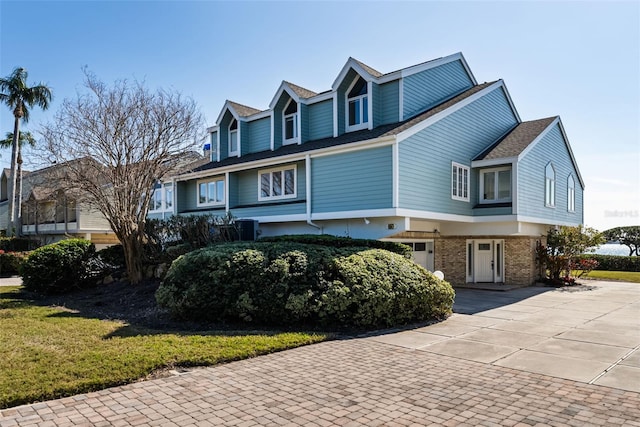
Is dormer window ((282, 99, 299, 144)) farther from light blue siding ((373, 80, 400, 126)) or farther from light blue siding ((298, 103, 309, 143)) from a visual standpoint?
light blue siding ((373, 80, 400, 126))

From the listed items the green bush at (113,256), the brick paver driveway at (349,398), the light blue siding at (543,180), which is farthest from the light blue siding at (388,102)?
the brick paver driveway at (349,398)

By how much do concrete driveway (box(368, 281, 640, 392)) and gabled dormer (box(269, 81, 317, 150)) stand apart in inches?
378

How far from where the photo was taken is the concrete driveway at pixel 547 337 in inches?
273

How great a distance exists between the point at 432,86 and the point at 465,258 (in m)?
7.72

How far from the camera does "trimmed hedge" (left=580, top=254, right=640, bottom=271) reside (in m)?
28.7

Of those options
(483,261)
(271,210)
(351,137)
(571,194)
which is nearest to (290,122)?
(271,210)

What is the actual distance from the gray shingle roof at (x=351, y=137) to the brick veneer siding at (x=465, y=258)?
607cm

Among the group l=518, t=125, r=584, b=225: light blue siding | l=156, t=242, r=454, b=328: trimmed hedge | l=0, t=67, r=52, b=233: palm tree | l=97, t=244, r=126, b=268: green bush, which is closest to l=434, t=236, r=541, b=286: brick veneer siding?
l=518, t=125, r=584, b=225: light blue siding

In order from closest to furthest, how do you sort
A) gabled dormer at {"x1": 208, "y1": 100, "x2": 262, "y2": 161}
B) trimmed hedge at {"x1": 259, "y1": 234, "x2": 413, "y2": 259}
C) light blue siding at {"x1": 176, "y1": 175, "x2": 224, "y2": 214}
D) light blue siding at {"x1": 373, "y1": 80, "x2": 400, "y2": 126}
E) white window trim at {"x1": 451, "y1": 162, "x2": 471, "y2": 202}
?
trimmed hedge at {"x1": 259, "y1": 234, "x2": 413, "y2": 259} → light blue siding at {"x1": 373, "y1": 80, "x2": 400, "y2": 126} → white window trim at {"x1": 451, "y1": 162, "x2": 471, "y2": 202} → gabled dormer at {"x1": 208, "y1": 100, "x2": 262, "y2": 161} → light blue siding at {"x1": 176, "y1": 175, "x2": 224, "y2": 214}

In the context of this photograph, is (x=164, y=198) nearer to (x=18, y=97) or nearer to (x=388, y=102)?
(x=388, y=102)

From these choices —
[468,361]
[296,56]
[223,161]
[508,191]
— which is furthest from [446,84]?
[468,361]

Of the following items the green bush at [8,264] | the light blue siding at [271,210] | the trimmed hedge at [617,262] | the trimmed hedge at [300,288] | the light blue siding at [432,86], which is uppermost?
the light blue siding at [432,86]

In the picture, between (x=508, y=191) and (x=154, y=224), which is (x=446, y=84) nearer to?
(x=508, y=191)

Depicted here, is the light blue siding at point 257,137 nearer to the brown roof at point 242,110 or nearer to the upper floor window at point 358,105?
the brown roof at point 242,110
